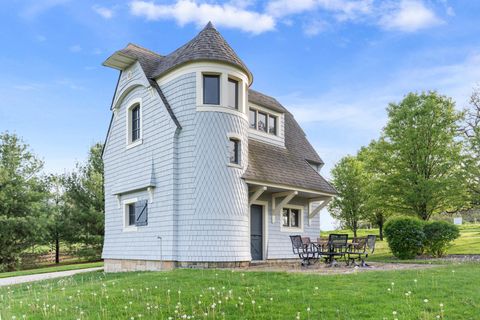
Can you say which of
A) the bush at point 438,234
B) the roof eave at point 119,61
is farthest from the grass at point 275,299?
the bush at point 438,234

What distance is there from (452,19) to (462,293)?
8.23 meters

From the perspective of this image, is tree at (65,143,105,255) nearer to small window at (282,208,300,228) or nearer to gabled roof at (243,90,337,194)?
gabled roof at (243,90,337,194)

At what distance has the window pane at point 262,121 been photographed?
17.6 m

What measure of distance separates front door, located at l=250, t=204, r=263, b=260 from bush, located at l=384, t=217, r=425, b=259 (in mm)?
6875

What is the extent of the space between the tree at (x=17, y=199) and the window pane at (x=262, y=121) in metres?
21.4

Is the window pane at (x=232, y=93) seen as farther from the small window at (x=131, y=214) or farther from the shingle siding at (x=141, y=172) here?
the small window at (x=131, y=214)

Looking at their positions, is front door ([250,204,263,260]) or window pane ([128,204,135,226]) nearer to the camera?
front door ([250,204,263,260])

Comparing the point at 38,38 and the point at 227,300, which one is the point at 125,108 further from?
the point at 227,300

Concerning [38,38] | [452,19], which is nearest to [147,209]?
[38,38]

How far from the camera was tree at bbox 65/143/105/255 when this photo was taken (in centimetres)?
3306

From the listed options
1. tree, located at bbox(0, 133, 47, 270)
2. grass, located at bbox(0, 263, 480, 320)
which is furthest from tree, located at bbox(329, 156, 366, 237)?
grass, located at bbox(0, 263, 480, 320)

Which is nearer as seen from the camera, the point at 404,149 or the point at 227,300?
the point at 227,300

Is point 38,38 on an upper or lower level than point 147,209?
upper

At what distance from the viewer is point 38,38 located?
12.2 m
